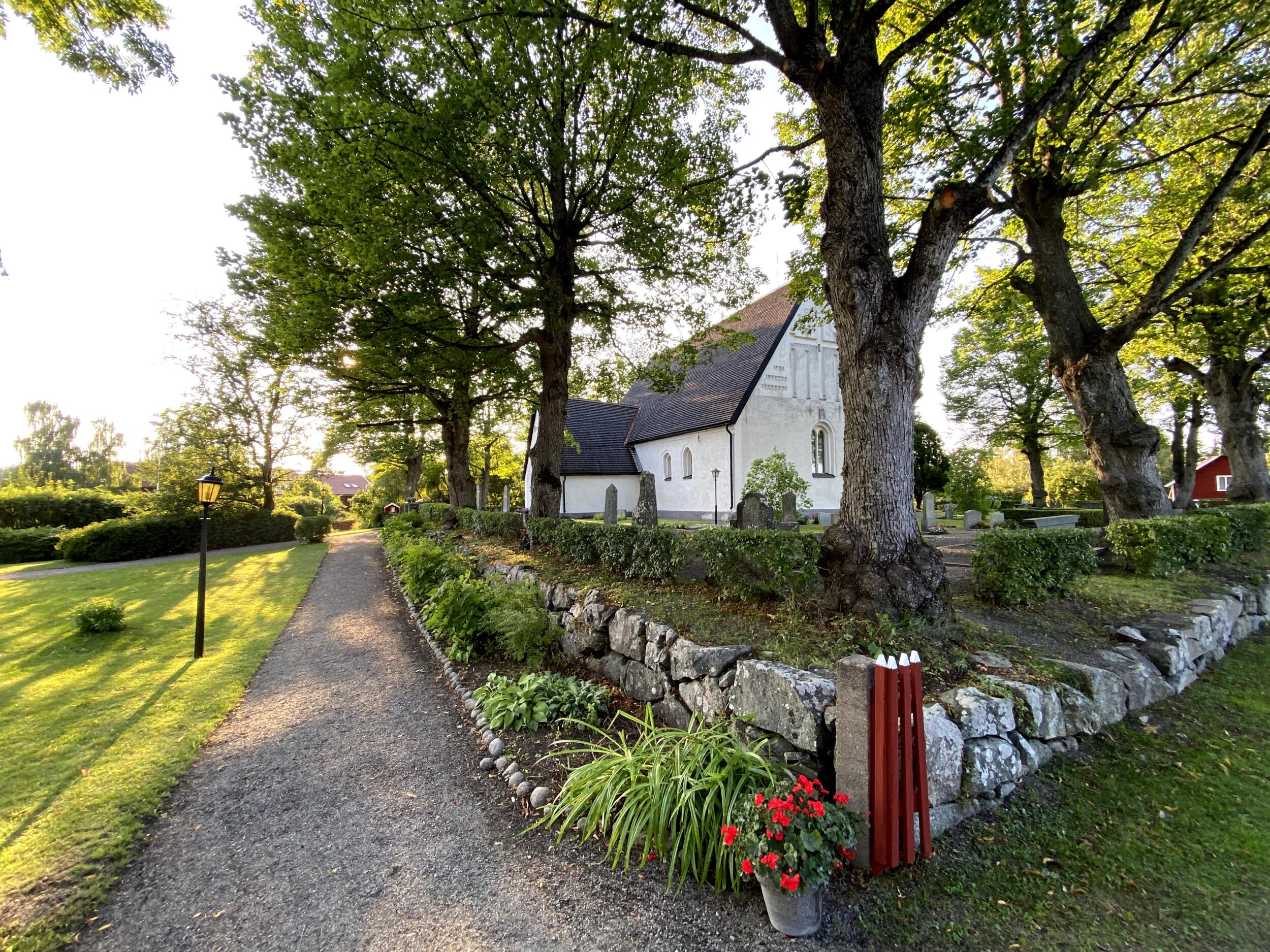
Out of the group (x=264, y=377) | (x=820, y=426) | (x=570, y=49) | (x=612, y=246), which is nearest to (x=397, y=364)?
(x=612, y=246)

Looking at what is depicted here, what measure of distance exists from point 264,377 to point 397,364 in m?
14.6

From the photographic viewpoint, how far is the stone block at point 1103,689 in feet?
13.1

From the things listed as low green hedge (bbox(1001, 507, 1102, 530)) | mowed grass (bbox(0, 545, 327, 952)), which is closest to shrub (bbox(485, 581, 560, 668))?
mowed grass (bbox(0, 545, 327, 952))

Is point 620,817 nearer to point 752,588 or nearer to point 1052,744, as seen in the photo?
point 752,588

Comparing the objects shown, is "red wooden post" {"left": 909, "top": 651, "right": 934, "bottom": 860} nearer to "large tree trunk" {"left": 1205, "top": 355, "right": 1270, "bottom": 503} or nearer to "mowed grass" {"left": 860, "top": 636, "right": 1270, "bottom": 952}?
"mowed grass" {"left": 860, "top": 636, "right": 1270, "bottom": 952}

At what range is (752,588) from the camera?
16.0 feet

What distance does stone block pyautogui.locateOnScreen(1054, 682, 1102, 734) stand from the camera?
380cm

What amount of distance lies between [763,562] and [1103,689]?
2863 mm

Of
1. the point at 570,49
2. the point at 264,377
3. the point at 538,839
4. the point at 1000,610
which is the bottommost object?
the point at 538,839

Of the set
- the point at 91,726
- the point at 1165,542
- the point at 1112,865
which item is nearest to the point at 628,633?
the point at 1112,865

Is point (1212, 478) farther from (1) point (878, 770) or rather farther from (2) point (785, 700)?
(1) point (878, 770)

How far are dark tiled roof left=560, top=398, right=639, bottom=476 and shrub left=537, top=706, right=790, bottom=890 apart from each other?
70.9 ft

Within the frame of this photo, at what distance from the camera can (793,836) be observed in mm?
2453

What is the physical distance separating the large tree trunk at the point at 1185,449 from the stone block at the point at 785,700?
2005cm
